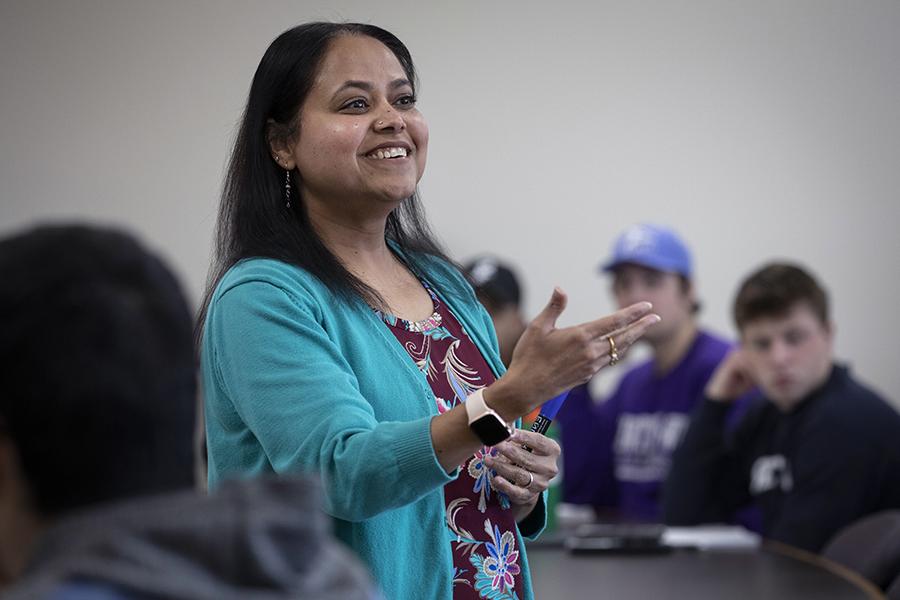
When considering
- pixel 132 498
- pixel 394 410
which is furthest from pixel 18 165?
pixel 132 498

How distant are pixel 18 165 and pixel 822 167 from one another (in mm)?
3231

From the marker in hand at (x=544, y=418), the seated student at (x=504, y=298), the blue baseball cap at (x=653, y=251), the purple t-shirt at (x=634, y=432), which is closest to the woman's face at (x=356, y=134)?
the marker in hand at (x=544, y=418)

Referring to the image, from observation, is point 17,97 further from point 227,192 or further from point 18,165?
point 227,192

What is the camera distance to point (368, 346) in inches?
54.5

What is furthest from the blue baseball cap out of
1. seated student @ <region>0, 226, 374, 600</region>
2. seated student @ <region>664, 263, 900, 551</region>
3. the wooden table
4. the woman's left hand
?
seated student @ <region>0, 226, 374, 600</region>

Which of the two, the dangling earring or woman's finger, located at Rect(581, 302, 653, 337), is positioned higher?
the dangling earring

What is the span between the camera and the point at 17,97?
4848 mm

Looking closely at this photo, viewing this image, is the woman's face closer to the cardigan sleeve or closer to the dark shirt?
the cardigan sleeve

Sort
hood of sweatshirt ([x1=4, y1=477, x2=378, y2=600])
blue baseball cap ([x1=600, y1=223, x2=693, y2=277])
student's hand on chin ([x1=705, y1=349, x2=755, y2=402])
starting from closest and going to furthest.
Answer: hood of sweatshirt ([x1=4, y1=477, x2=378, y2=600])
student's hand on chin ([x1=705, y1=349, x2=755, y2=402])
blue baseball cap ([x1=600, y1=223, x2=693, y2=277])

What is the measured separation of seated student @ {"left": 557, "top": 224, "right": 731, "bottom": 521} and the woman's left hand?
7.82ft

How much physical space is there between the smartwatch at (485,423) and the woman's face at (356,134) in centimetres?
36

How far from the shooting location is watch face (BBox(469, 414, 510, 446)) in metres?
1.21

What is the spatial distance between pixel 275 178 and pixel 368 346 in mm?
288

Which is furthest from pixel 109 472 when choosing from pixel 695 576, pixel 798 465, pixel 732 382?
pixel 732 382
